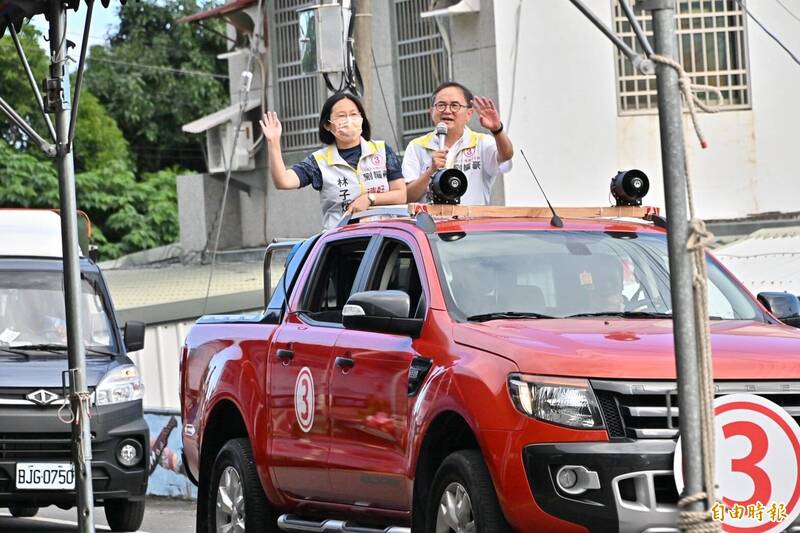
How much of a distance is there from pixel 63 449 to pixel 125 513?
939mm

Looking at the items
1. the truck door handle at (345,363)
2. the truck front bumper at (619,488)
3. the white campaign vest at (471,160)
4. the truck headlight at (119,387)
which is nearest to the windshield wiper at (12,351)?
the truck headlight at (119,387)

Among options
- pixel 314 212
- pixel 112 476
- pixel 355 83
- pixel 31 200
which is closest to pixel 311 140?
pixel 314 212

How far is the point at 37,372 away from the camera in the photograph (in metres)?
12.4

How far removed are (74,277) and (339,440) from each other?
5.46ft

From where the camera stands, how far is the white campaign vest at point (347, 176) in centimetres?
993

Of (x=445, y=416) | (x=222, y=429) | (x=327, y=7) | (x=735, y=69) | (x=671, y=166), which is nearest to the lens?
(x=671, y=166)

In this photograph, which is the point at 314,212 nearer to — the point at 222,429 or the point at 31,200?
the point at 222,429

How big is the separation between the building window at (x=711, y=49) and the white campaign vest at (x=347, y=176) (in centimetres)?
926

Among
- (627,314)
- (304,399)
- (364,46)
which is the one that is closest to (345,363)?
(304,399)

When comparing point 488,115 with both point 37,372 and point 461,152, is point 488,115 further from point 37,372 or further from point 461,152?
point 37,372

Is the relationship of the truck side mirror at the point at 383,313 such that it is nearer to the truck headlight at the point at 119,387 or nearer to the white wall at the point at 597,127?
the truck headlight at the point at 119,387

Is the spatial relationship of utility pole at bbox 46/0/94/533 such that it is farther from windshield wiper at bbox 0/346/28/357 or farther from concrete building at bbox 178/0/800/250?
concrete building at bbox 178/0/800/250

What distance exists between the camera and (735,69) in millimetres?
18734

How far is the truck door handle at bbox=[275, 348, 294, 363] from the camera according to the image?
8.25m
